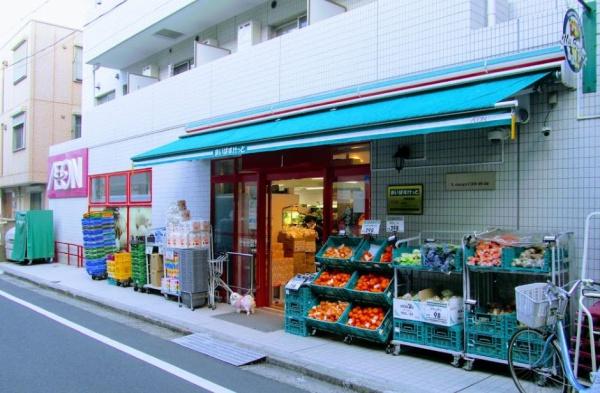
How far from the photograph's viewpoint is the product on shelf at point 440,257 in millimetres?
6402

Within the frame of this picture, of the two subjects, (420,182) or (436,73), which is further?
(420,182)

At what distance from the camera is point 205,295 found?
34.6ft

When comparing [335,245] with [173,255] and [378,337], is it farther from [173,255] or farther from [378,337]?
[173,255]

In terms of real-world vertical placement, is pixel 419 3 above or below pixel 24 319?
above

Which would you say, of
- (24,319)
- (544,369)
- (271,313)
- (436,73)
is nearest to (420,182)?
(436,73)

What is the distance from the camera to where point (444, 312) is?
640cm

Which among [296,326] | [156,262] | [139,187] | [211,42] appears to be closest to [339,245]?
[296,326]

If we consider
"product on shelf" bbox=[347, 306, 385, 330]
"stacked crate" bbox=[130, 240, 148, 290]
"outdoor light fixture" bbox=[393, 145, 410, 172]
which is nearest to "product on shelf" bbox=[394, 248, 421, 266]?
"product on shelf" bbox=[347, 306, 385, 330]

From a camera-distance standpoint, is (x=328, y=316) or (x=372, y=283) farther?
(x=328, y=316)

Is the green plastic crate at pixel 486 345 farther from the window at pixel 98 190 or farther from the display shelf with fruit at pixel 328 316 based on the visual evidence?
the window at pixel 98 190

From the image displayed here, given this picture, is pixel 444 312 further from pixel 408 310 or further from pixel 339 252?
pixel 339 252

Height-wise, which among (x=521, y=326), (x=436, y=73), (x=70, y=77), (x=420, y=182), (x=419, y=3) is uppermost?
(x=70, y=77)

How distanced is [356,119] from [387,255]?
195 centimetres

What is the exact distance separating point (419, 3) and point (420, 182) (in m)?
2.73
